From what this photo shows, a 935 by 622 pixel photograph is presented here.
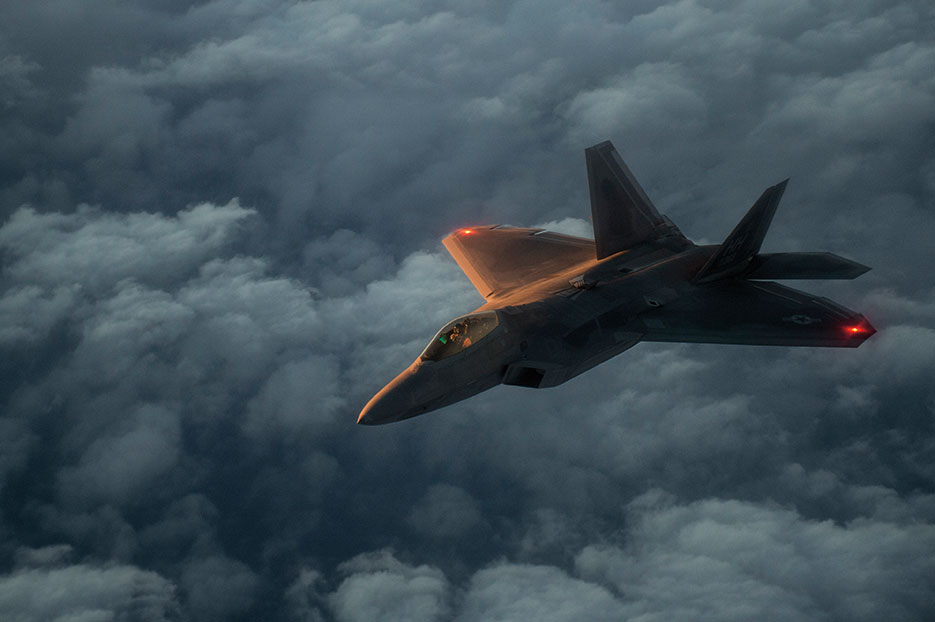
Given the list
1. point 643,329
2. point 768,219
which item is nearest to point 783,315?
point 768,219

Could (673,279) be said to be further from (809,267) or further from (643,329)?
(809,267)

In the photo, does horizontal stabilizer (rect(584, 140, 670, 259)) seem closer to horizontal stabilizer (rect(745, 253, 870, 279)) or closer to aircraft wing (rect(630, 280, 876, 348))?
aircraft wing (rect(630, 280, 876, 348))

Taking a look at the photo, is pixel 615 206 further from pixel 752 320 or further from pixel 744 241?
pixel 752 320

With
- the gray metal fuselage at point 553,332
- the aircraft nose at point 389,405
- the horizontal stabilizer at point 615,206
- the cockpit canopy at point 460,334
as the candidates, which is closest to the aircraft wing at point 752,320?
the gray metal fuselage at point 553,332

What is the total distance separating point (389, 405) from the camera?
22734 millimetres

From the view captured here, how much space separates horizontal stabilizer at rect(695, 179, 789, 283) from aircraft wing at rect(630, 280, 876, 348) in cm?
62

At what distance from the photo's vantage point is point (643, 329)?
26.6m

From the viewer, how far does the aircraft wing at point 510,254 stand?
3076cm

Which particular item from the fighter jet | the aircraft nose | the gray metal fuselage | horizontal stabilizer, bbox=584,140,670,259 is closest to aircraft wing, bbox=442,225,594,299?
the fighter jet

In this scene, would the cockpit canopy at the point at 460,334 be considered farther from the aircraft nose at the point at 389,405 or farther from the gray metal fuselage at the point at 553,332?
the aircraft nose at the point at 389,405

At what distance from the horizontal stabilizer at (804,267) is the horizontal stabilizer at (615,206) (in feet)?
13.5

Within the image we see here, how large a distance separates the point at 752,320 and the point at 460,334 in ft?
34.9

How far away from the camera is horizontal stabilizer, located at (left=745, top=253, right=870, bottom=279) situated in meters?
29.0

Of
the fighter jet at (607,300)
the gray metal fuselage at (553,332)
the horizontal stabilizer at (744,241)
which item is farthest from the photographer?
the horizontal stabilizer at (744,241)
